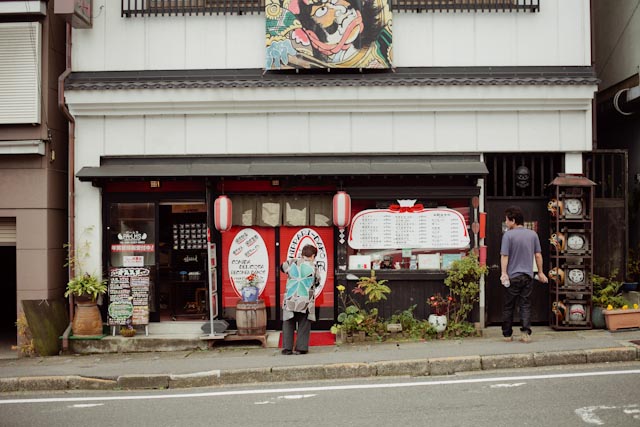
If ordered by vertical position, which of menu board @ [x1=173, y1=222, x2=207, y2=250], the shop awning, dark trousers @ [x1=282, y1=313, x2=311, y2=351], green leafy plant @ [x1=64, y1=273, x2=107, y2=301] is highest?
the shop awning

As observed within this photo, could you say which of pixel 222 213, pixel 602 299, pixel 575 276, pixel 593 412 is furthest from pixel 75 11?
pixel 602 299

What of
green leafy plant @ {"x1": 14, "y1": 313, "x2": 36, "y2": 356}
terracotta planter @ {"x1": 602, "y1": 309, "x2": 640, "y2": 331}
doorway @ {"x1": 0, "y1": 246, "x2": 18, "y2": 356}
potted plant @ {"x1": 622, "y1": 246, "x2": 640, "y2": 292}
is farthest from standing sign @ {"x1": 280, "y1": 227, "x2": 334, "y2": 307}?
doorway @ {"x1": 0, "y1": 246, "x2": 18, "y2": 356}

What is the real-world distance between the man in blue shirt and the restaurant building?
1.28 meters

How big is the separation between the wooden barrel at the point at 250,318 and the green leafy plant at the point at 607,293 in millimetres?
6134

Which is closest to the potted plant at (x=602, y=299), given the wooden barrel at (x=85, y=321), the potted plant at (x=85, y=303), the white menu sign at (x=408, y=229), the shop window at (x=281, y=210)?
the white menu sign at (x=408, y=229)

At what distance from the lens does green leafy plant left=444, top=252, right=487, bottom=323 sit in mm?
11703

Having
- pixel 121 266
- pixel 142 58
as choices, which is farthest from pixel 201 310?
pixel 142 58

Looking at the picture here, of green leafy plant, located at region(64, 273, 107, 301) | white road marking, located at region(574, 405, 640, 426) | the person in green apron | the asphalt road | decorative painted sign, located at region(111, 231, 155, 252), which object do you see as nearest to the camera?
white road marking, located at region(574, 405, 640, 426)

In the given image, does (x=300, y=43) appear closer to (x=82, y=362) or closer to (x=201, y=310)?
(x=201, y=310)

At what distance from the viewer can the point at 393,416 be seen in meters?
7.21

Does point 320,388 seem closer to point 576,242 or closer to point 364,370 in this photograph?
point 364,370

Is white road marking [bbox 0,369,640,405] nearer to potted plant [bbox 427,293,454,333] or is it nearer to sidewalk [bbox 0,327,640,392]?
sidewalk [bbox 0,327,640,392]

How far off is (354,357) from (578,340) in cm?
374

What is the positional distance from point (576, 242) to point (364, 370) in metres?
5.03
